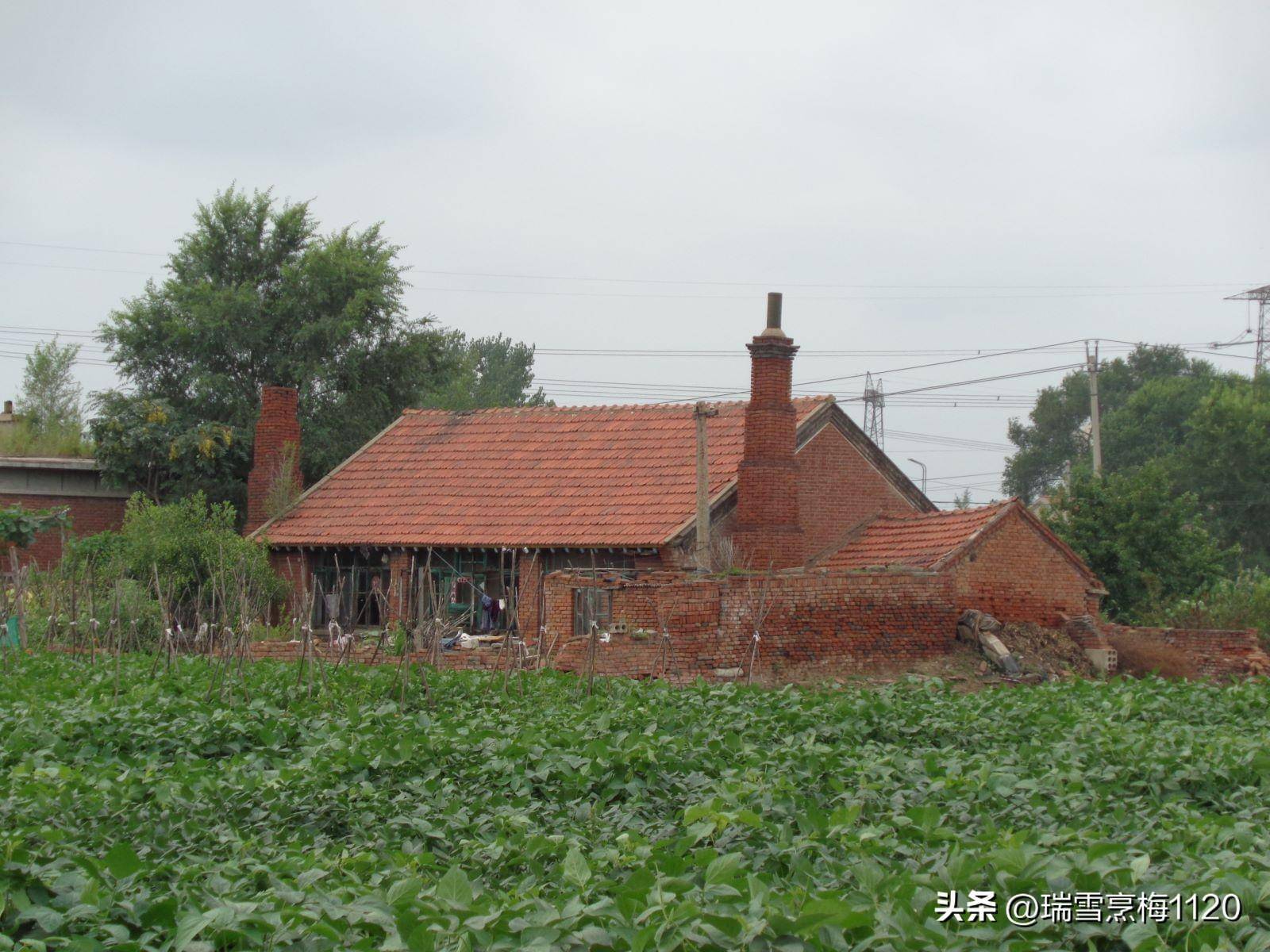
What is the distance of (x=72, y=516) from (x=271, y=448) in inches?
225

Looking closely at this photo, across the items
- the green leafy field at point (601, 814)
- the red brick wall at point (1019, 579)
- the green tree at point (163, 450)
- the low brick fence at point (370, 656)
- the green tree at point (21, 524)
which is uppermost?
the green tree at point (163, 450)

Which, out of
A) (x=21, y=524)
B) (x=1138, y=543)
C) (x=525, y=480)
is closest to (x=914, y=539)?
(x=525, y=480)

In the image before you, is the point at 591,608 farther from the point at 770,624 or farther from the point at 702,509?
the point at 702,509

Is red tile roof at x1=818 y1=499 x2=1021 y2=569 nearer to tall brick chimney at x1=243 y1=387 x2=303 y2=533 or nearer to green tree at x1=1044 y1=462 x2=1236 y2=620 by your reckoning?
green tree at x1=1044 y1=462 x2=1236 y2=620

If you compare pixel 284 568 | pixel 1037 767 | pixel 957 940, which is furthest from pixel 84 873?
pixel 284 568

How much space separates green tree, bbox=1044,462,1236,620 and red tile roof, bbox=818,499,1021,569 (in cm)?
617

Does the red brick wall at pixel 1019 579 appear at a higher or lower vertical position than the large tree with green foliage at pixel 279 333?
lower

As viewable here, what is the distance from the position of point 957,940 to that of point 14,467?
28.6m

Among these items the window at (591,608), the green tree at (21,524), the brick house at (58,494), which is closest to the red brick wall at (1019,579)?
the window at (591,608)

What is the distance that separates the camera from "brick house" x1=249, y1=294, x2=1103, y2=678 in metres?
18.3

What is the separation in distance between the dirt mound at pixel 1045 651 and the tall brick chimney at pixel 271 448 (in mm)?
15311

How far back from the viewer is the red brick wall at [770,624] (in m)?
17.5

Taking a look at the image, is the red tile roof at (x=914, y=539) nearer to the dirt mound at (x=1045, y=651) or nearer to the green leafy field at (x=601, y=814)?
the dirt mound at (x=1045, y=651)

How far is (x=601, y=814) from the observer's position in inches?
314
